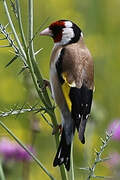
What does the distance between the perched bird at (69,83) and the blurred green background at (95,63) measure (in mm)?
2172

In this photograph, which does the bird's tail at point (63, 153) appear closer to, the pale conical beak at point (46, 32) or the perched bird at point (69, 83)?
the perched bird at point (69, 83)

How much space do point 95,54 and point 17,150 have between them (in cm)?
234

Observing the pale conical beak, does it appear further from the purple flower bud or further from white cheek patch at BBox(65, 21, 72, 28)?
the purple flower bud

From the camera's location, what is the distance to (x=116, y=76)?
571 centimetres

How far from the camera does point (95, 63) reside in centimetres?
543

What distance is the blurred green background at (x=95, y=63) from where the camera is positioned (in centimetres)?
507

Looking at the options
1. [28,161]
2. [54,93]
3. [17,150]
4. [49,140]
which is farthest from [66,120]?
[49,140]

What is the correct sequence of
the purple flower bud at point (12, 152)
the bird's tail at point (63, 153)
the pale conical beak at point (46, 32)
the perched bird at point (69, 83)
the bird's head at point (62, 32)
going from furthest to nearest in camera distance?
1. the purple flower bud at point (12, 152)
2. the bird's head at point (62, 32)
3. the pale conical beak at point (46, 32)
4. the perched bird at point (69, 83)
5. the bird's tail at point (63, 153)

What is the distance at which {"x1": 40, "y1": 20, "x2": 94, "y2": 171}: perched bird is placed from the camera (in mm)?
2137

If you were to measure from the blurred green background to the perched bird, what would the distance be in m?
2.17

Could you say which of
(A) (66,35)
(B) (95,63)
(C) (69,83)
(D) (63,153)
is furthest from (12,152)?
(B) (95,63)

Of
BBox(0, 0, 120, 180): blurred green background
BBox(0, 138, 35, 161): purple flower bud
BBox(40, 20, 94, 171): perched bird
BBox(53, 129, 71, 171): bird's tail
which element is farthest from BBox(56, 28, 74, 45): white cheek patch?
BBox(0, 0, 120, 180): blurred green background

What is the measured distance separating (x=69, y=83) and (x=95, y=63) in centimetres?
317

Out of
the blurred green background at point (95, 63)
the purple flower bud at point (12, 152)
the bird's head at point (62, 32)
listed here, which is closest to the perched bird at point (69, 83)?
the bird's head at point (62, 32)
